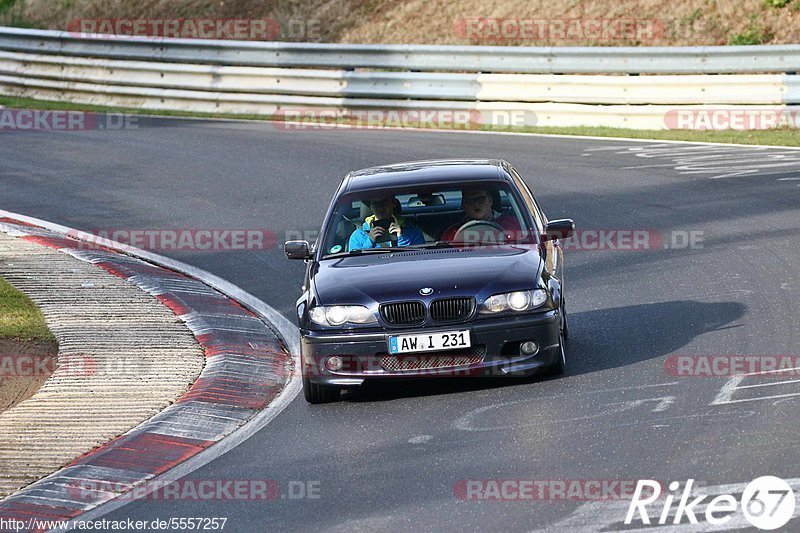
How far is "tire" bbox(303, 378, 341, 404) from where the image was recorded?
9289 mm

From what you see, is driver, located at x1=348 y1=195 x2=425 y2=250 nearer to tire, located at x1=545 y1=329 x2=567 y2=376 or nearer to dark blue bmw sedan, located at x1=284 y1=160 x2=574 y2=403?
dark blue bmw sedan, located at x1=284 y1=160 x2=574 y2=403

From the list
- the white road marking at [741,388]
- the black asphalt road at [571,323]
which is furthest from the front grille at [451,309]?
the white road marking at [741,388]

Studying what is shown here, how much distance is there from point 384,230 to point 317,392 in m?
1.47

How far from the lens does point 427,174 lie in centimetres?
1052

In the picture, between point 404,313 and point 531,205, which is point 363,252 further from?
point 531,205

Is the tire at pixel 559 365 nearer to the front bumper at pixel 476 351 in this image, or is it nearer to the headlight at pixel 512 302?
the front bumper at pixel 476 351

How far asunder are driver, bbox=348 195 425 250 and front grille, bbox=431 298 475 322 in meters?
1.11

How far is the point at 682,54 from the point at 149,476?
16.2 metres

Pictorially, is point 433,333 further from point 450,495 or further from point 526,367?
point 450,495

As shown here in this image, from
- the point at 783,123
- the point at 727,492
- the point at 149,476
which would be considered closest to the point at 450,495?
the point at 727,492

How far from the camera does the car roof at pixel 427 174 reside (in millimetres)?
10391

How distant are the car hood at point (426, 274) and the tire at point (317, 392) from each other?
56 centimetres

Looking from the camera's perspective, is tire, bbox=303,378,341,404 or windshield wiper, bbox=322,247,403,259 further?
windshield wiper, bbox=322,247,403,259

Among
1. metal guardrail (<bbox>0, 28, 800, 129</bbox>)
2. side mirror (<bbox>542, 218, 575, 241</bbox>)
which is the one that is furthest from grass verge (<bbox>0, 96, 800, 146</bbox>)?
side mirror (<bbox>542, 218, 575, 241</bbox>)
